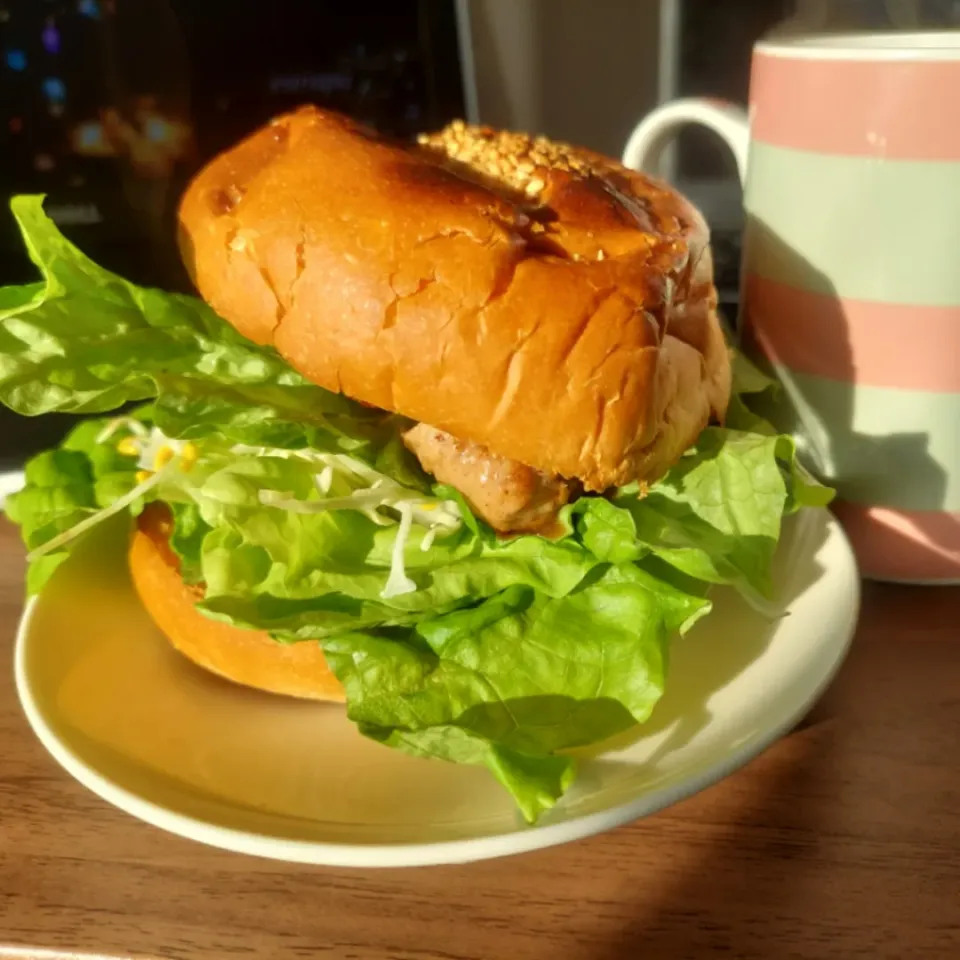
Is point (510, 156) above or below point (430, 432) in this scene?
above

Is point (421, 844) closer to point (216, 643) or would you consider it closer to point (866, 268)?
point (216, 643)

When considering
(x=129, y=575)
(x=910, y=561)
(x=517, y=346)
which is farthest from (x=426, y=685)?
(x=910, y=561)

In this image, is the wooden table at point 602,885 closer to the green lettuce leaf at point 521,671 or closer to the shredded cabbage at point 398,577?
the green lettuce leaf at point 521,671

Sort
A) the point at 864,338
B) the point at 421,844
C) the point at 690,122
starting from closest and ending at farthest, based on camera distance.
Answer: the point at 421,844 → the point at 864,338 → the point at 690,122

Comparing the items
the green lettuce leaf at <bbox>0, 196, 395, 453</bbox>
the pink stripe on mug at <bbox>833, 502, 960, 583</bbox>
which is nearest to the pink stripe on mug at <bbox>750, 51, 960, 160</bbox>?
the pink stripe on mug at <bbox>833, 502, 960, 583</bbox>

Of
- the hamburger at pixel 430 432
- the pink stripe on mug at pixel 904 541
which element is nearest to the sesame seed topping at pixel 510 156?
the hamburger at pixel 430 432

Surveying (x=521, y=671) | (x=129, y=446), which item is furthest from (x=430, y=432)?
(x=129, y=446)

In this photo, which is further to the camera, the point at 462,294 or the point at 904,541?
the point at 904,541
